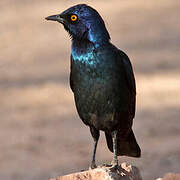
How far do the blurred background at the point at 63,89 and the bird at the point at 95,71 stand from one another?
3.21m

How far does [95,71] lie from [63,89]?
621cm

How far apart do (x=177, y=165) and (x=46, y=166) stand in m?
1.72

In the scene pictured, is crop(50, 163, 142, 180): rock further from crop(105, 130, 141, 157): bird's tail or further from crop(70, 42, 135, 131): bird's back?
crop(105, 130, 141, 157): bird's tail

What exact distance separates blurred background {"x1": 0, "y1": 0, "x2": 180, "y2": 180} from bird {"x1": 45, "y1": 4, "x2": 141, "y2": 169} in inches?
126

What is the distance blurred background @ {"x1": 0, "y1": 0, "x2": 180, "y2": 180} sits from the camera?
412 inches

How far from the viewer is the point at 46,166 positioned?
1030 centimetres

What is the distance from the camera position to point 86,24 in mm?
6691

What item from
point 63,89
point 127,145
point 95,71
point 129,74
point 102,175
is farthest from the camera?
point 63,89

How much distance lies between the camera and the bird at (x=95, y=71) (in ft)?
21.8

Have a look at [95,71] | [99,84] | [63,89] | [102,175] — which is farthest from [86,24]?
[63,89]

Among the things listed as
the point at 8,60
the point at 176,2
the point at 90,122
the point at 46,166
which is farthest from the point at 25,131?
the point at 176,2

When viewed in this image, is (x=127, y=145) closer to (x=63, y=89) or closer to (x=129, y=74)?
(x=129, y=74)

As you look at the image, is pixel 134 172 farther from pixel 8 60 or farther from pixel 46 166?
pixel 8 60

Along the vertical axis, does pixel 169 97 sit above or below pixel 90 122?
below
